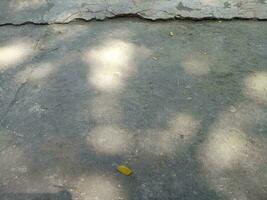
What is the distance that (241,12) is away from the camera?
349 cm

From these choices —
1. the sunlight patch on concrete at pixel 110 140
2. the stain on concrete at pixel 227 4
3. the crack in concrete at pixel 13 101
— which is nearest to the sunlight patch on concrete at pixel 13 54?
the crack in concrete at pixel 13 101

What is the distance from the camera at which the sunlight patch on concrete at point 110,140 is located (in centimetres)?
229

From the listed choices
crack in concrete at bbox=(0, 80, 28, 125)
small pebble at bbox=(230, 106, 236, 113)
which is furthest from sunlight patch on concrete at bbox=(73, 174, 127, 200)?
small pebble at bbox=(230, 106, 236, 113)

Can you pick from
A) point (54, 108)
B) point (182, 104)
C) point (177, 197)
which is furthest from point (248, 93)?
point (54, 108)

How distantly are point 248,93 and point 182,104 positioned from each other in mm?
465

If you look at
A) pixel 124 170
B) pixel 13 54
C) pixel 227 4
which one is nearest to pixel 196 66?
pixel 227 4

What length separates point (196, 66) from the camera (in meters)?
2.95

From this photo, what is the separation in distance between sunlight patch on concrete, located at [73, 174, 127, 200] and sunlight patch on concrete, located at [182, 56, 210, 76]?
1.14m

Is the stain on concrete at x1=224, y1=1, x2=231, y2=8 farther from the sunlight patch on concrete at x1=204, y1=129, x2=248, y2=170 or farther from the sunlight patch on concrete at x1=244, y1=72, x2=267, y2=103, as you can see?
the sunlight patch on concrete at x1=204, y1=129, x2=248, y2=170

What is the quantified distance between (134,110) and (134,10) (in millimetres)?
1329

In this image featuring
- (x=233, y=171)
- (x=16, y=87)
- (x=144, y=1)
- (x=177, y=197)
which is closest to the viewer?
(x=177, y=197)

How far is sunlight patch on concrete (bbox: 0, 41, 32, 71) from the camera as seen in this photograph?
3086mm

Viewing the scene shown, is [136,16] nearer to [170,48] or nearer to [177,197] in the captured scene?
[170,48]

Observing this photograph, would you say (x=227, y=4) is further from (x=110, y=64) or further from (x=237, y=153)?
(x=237, y=153)
